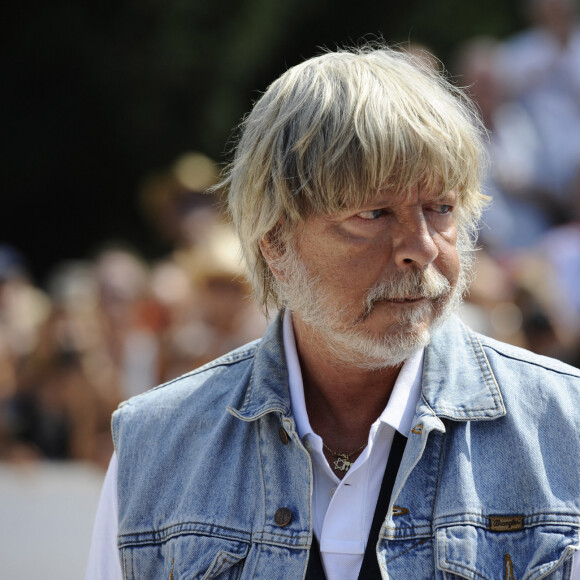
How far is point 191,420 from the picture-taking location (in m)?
2.08

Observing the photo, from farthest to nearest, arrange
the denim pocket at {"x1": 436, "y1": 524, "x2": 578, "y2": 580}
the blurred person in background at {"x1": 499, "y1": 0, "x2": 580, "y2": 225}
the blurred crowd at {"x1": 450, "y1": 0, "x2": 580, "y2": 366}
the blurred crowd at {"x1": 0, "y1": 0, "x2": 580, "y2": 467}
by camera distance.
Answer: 1. the blurred person in background at {"x1": 499, "y1": 0, "x2": 580, "y2": 225}
2. the blurred crowd at {"x1": 0, "y1": 0, "x2": 580, "y2": 467}
3. the blurred crowd at {"x1": 450, "y1": 0, "x2": 580, "y2": 366}
4. the denim pocket at {"x1": 436, "y1": 524, "x2": 578, "y2": 580}

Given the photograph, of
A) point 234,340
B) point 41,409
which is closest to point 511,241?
point 234,340

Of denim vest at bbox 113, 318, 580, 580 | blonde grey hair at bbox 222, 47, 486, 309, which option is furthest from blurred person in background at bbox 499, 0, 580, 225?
denim vest at bbox 113, 318, 580, 580

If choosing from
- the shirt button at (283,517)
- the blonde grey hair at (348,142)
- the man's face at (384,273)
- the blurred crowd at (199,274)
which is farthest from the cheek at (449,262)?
the blurred crowd at (199,274)

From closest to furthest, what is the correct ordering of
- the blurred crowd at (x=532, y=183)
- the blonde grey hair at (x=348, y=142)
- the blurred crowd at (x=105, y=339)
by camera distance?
1. the blonde grey hair at (x=348, y=142)
2. the blurred crowd at (x=532, y=183)
3. the blurred crowd at (x=105, y=339)

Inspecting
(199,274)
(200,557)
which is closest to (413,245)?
(200,557)

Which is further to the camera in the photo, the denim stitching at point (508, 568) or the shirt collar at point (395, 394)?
the shirt collar at point (395, 394)

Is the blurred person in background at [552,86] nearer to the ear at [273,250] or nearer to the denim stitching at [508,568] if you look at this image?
the ear at [273,250]

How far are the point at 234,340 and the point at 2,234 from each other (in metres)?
6.37

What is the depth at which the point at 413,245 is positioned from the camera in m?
1.88

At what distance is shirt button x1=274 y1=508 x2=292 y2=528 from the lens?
1.91m

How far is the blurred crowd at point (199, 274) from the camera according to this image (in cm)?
515

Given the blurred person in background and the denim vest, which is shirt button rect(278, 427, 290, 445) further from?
the blurred person in background

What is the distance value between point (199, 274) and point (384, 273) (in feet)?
9.98
